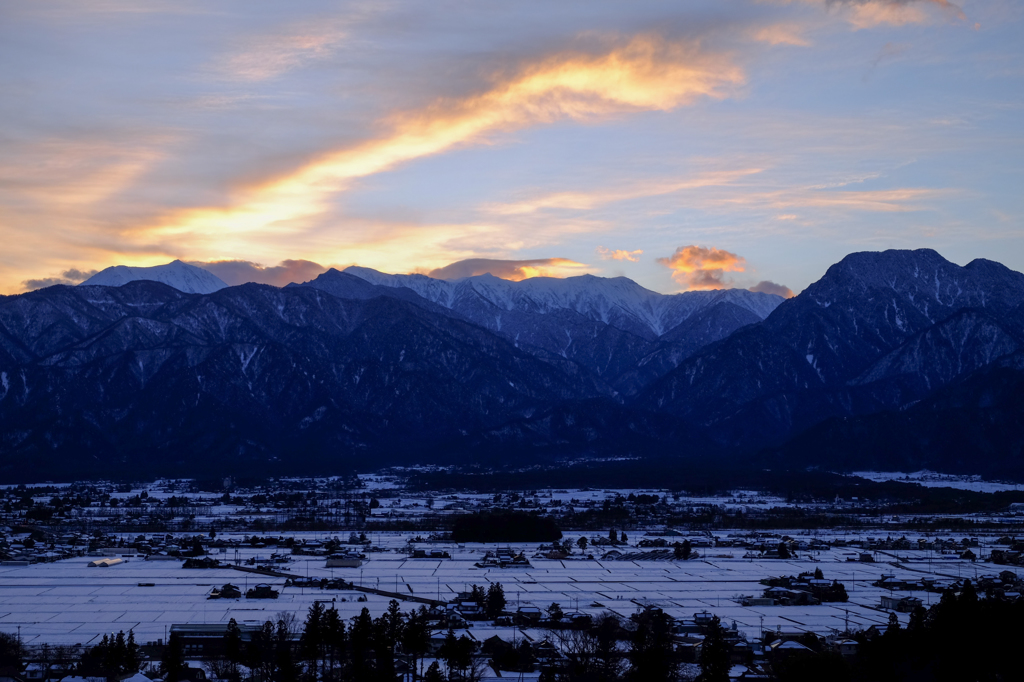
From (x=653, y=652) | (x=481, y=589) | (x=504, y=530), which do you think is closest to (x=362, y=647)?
(x=653, y=652)

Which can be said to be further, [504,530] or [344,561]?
[504,530]

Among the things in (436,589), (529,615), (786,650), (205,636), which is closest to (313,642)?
(205,636)

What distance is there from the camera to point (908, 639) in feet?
174

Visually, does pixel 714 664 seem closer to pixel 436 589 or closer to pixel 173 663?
pixel 173 663

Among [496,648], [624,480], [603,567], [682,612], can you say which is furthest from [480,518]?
[624,480]

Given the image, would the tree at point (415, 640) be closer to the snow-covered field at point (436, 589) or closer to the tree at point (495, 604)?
the snow-covered field at point (436, 589)

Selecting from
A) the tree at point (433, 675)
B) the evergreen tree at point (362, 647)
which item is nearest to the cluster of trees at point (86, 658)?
the evergreen tree at point (362, 647)

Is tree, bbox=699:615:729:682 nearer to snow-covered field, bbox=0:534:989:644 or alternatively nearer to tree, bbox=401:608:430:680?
snow-covered field, bbox=0:534:989:644

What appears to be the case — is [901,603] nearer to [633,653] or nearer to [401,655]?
[633,653]

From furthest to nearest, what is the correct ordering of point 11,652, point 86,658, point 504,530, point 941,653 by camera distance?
point 504,530 → point 11,652 → point 86,658 → point 941,653

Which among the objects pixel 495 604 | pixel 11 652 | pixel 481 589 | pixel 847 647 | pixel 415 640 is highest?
pixel 481 589

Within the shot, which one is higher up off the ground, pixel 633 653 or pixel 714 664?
pixel 714 664

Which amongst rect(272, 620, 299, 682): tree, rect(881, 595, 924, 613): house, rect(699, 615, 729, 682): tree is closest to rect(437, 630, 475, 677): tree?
rect(272, 620, 299, 682): tree

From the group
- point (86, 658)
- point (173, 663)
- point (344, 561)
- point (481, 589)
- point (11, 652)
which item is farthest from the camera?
point (344, 561)
